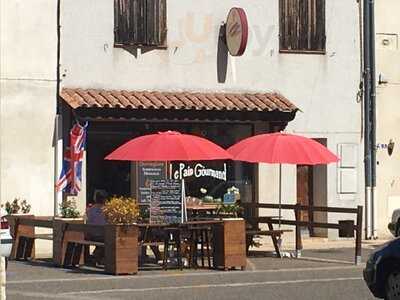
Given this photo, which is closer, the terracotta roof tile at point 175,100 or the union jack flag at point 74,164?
the union jack flag at point 74,164

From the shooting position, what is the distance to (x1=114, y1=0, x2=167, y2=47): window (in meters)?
21.8

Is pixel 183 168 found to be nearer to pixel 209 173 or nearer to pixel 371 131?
pixel 209 173

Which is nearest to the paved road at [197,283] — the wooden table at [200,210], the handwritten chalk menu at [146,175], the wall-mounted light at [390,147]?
the wooden table at [200,210]

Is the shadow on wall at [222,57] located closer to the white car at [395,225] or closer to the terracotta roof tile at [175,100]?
the terracotta roof tile at [175,100]

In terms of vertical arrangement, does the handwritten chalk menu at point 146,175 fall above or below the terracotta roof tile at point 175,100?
below

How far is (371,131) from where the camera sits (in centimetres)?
2416

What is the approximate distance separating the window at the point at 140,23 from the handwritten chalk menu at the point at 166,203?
5.41m

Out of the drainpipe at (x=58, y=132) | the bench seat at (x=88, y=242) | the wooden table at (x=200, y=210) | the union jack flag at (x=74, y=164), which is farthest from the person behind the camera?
the drainpipe at (x=58, y=132)

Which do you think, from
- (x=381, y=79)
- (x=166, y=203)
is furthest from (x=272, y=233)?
(x=381, y=79)

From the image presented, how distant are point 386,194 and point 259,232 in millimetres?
6923

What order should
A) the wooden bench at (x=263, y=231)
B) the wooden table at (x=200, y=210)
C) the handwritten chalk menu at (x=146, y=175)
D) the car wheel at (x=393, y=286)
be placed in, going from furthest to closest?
the handwritten chalk menu at (x=146, y=175)
the wooden table at (x=200, y=210)
the wooden bench at (x=263, y=231)
the car wheel at (x=393, y=286)

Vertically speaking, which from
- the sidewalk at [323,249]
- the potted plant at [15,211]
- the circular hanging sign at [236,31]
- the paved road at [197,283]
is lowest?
the paved road at [197,283]

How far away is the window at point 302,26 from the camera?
23.3 m

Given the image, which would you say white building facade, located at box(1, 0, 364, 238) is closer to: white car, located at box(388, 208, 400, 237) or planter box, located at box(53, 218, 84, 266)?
white car, located at box(388, 208, 400, 237)
